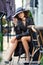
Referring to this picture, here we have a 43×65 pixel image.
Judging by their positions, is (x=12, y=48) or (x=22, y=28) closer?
(x=22, y=28)

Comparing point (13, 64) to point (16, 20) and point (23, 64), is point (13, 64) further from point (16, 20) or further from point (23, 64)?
point (16, 20)

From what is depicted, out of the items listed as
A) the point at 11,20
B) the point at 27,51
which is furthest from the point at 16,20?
the point at 27,51

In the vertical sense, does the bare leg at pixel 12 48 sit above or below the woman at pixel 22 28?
below

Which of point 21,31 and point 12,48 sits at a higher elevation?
point 21,31

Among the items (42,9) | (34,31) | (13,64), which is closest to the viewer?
(34,31)

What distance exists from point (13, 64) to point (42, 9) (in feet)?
3.45

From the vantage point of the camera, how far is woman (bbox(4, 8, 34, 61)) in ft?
16.3

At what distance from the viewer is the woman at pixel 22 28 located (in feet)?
16.3

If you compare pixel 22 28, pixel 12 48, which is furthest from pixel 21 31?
pixel 12 48

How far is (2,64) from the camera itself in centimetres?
510

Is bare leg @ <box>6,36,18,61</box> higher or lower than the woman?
lower

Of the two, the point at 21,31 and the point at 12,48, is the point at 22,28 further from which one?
the point at 12,48

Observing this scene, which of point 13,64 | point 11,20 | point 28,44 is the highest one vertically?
point 11,20

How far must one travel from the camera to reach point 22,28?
496 cm
